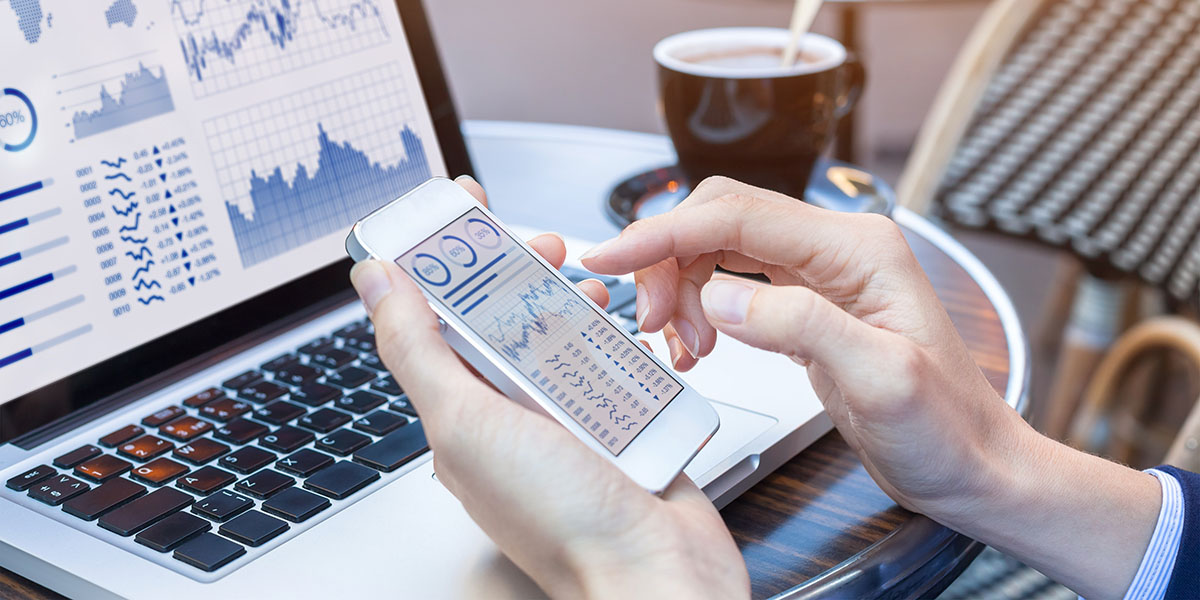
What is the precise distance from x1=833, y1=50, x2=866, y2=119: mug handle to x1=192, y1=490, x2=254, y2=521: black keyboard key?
0.50 metres

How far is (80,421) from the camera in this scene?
1.72 feet

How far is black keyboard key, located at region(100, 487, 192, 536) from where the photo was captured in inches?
16.6

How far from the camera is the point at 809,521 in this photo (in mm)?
459

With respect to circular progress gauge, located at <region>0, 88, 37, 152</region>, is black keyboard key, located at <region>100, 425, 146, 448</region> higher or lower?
lower

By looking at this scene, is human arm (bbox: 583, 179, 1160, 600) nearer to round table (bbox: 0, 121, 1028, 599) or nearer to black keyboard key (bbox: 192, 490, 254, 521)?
round table (bbox: 0, 121, 1028, 599)

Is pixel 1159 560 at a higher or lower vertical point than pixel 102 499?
lower

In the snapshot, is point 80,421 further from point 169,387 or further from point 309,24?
point 309,24

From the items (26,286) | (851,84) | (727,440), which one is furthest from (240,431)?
(851,84)

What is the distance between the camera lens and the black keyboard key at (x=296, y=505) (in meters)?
0.43

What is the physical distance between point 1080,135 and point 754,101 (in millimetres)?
682

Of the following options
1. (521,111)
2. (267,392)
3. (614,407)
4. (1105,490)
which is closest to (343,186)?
(267,392)

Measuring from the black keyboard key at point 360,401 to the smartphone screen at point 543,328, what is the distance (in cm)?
12

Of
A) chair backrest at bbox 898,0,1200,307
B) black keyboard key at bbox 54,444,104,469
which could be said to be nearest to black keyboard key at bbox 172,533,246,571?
black keyboard key at bbox 54,444,104,469

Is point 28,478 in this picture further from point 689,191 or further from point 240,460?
point 689,191
